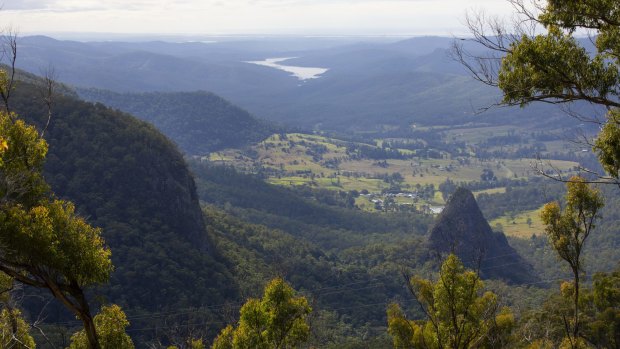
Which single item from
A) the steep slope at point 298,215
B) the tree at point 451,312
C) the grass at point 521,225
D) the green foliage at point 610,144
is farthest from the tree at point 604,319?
the grass at point 521,225

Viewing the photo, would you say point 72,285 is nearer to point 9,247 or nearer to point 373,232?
point 9,247

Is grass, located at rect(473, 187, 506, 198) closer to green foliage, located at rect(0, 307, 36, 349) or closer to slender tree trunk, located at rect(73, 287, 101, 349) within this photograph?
green foliage, located at rect(0, 307, 36, 349)

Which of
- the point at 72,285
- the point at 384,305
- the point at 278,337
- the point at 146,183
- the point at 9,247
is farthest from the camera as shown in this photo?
the point at 146,183

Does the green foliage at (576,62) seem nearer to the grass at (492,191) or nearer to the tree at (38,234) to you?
the tree at (38,234)

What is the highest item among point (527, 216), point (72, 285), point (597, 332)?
point (72, 285)

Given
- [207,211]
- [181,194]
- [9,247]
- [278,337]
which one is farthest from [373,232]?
[9,247]

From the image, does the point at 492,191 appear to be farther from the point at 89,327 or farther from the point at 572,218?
the point at 89,327
